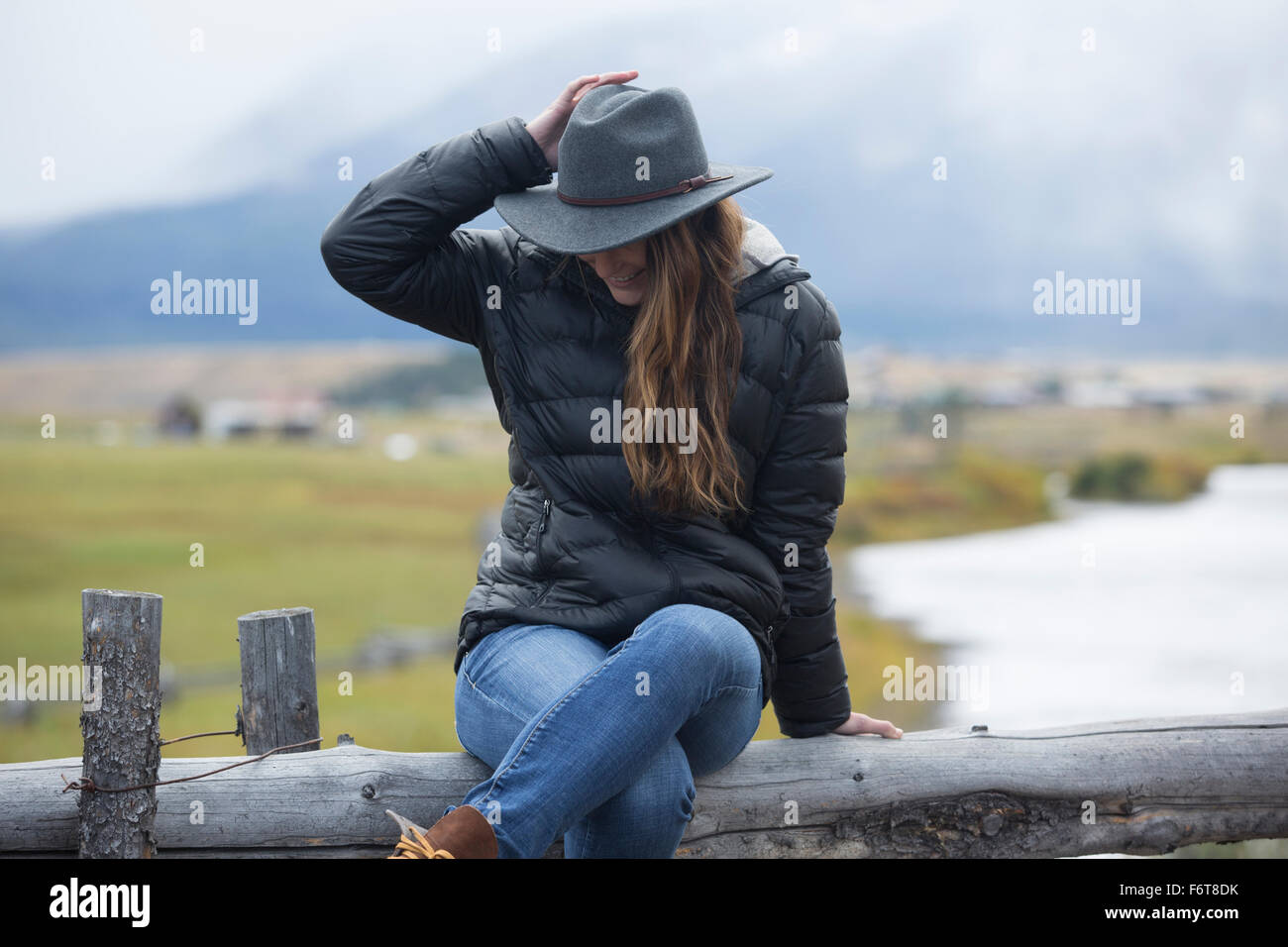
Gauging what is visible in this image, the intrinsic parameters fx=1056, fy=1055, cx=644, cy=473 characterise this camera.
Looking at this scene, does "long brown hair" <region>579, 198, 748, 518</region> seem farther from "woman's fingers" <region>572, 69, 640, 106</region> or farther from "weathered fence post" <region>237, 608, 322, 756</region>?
"weathered fence post" <region>237, 608, 322, 756</region>

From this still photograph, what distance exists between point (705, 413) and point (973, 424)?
70.5 meters

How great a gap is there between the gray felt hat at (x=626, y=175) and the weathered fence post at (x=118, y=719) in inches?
49.7

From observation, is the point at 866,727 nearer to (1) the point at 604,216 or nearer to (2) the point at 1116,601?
(1) the point at 604,216

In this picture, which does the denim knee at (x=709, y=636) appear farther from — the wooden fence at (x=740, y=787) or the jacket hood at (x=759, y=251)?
the jacket hood at (x=759, y=251)

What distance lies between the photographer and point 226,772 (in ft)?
8.36

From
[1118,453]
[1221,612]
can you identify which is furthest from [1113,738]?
[1118,453]

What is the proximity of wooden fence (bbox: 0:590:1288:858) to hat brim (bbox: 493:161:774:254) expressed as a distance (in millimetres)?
1143

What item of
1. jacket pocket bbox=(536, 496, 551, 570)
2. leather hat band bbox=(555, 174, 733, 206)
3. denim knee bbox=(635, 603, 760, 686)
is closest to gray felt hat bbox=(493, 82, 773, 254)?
leather hat band bbox=(555, 174, 733, 206)

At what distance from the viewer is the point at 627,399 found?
7.99 ft

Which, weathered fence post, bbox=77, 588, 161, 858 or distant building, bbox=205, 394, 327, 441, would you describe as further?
distant building, bbox=205, 394, 327, 441

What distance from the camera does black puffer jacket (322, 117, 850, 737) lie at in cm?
243

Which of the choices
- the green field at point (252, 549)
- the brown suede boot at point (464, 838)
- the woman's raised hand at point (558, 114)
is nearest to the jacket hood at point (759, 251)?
the woman's raised hand at point (558, 114)

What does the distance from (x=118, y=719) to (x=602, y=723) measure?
1172 millimetres
